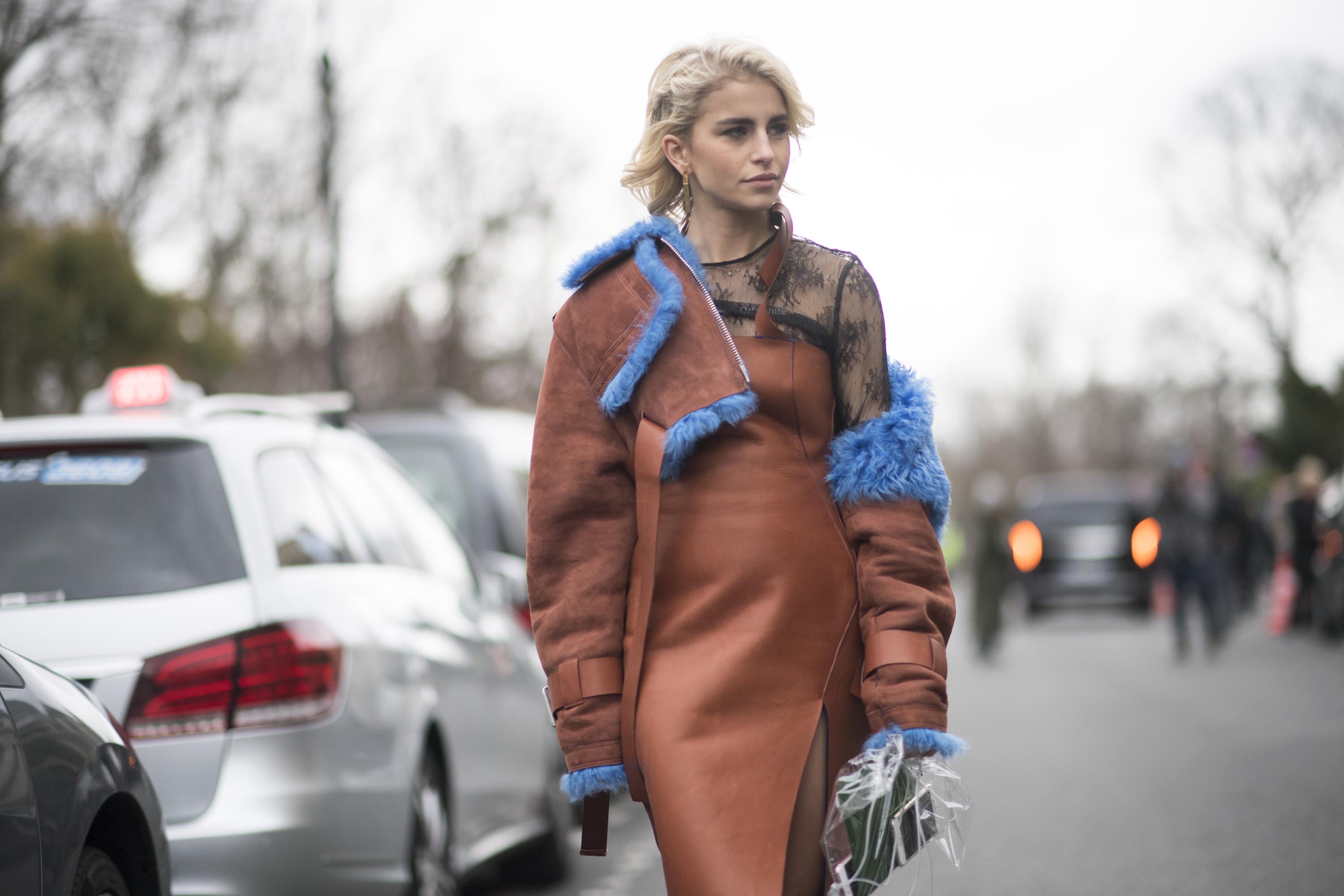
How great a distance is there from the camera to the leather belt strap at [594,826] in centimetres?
292

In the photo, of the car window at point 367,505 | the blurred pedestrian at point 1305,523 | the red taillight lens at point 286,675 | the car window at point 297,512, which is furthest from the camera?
the blurred pedestrian at point 1305,523

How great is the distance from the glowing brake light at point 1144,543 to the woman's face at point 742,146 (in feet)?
70.4

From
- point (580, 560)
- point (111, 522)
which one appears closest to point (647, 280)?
point (580, 560)

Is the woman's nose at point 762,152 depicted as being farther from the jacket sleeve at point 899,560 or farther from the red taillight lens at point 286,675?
the red taillight lens at point 286,675

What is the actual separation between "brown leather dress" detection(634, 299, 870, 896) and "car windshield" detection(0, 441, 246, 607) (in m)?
1.91

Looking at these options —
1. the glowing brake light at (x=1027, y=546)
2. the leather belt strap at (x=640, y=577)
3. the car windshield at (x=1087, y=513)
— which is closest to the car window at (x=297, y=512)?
the leather belt strap at (x=640, y=577)

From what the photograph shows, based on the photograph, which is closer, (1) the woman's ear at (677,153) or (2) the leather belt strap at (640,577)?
(2) the leather belt strap at (640,577)

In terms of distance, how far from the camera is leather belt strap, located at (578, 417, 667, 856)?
2793 millimetres

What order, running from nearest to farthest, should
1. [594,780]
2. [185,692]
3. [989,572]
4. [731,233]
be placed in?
[594,780] < [731,233] < [185,692] < [989,572]

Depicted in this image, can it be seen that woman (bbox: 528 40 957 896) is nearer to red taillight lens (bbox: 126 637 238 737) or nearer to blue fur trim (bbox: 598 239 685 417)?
blue fur trim (bbox: 598 239 685 417)

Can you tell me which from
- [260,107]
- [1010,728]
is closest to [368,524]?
[1010,728]

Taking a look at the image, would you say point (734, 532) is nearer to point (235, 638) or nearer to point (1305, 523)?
point (235, 638)

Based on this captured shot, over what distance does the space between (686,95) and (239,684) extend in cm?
201

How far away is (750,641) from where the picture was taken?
2.77m
